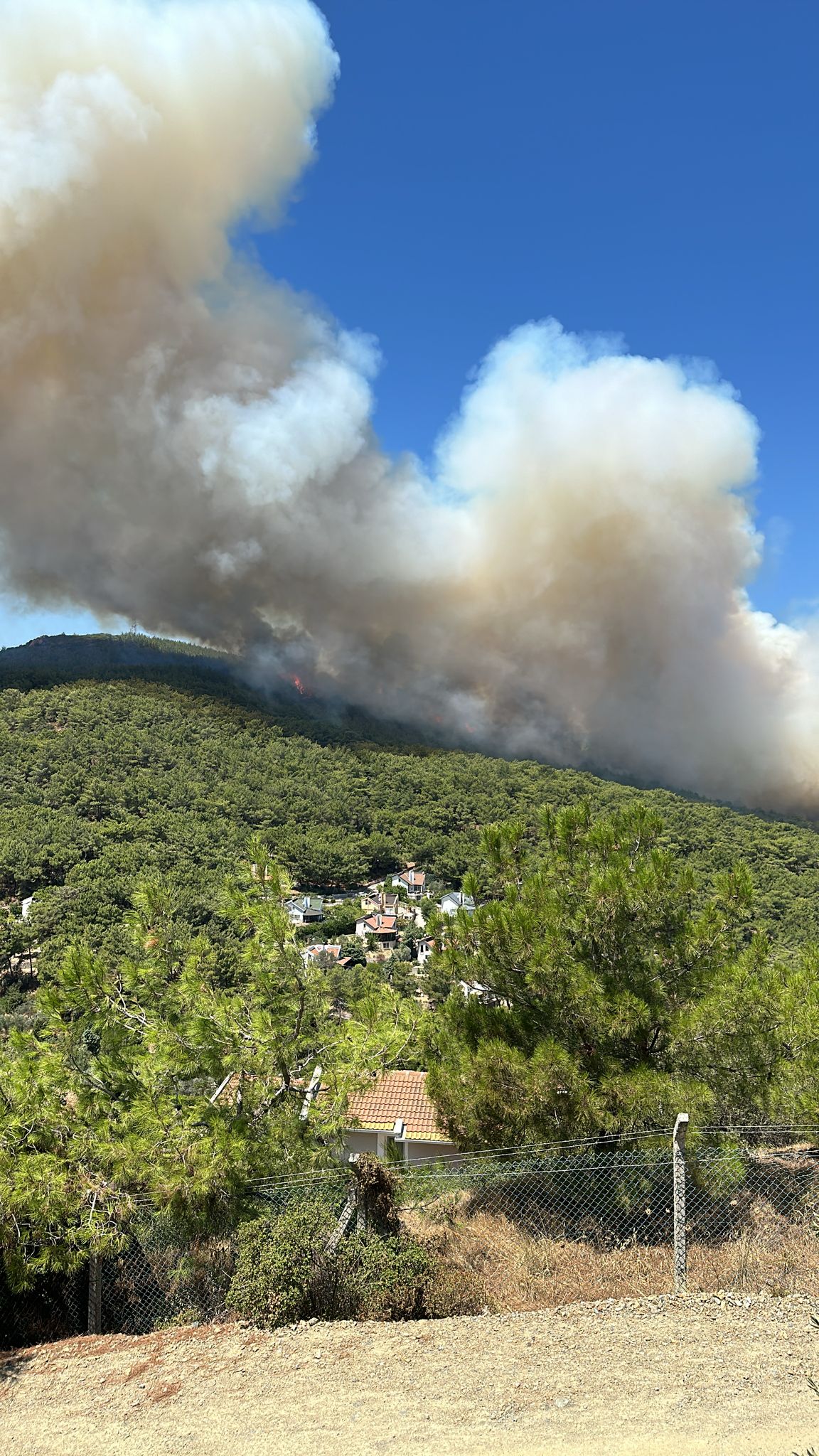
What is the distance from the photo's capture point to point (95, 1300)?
5.48 meters

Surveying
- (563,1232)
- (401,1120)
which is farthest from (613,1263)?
(401,1120)

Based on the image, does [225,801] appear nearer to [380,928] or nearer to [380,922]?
[380,922]

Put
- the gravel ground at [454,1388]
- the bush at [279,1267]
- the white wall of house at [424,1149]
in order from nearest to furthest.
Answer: the gravel ground at [454,1388], the bush at [279,1267], the white wall of house at [424,1149]

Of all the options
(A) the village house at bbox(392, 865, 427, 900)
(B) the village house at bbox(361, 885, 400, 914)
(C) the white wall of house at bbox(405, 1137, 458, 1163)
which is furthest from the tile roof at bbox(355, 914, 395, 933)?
(C) the white wall of house at bbox(405, 1137, 458, 1163)

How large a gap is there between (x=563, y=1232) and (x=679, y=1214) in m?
1.75

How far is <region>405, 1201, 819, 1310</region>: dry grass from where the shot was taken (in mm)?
4957

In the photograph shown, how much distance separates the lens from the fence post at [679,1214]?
4770 mm

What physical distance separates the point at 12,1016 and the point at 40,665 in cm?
8939

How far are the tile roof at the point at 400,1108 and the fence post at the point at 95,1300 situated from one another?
843cm

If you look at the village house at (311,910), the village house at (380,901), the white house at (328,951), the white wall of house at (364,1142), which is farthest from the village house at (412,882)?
the white wall of house at (364,1142)

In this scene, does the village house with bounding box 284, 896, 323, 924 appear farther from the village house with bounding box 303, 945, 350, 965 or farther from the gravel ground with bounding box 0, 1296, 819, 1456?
the gravel ground with bounding box 0, 1296, 819, 1456

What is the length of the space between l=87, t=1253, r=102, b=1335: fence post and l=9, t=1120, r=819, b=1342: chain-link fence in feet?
0.03

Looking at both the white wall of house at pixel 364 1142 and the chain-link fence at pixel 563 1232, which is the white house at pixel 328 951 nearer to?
the white wall of house at pixel 364 1142

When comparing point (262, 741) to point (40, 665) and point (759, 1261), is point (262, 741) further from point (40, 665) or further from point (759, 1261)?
point (759, 1261)
